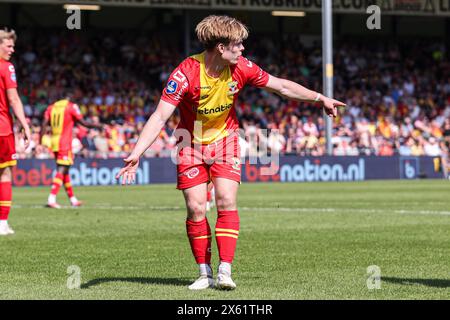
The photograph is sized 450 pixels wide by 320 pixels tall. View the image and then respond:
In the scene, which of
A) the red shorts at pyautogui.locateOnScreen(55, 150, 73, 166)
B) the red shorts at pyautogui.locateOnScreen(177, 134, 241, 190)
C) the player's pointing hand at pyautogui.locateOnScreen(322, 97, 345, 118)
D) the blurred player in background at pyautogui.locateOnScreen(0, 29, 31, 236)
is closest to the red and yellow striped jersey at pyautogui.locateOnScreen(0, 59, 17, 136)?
the blurred player in background at pyautogui.locateOnScreen(0, 29, 31, 236)

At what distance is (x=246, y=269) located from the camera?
988 cm

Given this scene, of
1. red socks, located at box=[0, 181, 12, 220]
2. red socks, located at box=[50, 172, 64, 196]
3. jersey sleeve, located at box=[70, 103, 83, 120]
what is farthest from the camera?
jersey sleeve, located at box=[70, 103, 83, 120]

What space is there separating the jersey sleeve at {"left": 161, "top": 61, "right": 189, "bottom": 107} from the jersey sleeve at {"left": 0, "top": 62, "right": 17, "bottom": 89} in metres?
5.67

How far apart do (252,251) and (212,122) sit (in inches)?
137

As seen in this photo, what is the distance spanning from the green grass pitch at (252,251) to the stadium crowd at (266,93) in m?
15.2

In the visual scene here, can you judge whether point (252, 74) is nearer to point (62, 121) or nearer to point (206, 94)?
point (206, 94)

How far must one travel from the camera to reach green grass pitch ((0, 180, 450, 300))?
821cm

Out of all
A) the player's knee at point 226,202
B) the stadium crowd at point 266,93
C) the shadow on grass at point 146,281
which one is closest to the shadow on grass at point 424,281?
the player's knee at point 226,202

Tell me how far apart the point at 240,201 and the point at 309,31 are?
93.2 feet

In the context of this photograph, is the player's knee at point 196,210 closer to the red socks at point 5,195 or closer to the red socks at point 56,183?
the red socks at point 5,195

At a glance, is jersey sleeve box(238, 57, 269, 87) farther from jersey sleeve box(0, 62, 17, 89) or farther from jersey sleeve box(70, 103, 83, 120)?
jersey sleeve box(70, 103, 83, 120)

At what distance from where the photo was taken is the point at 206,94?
8.41 meters

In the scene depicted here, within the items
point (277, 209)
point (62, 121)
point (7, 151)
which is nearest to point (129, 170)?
point (7, 151)
